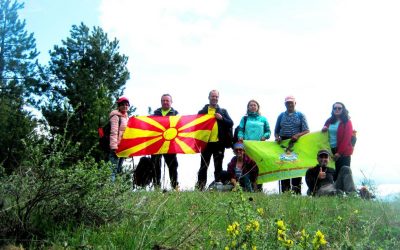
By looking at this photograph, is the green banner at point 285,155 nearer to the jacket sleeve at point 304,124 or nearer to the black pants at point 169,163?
the jacket sleeve at point 304,124

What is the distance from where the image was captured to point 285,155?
9.44m

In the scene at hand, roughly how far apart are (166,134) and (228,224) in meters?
6.13

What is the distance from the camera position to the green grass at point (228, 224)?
2.98m

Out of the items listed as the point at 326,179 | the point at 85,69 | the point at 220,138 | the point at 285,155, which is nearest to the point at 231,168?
the point at 220,138

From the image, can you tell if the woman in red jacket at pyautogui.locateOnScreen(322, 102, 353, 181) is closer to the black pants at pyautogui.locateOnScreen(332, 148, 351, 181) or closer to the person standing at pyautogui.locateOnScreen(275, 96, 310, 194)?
the black pants at pyautogui.locateOnScreen(332, 148, 351, 181)

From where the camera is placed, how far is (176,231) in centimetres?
346

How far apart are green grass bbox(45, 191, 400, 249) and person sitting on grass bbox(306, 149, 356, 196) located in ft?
7.31

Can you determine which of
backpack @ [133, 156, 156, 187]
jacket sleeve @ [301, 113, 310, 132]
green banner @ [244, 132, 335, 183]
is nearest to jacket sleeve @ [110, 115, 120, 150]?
backpack @ [133, 156, 156, 187]

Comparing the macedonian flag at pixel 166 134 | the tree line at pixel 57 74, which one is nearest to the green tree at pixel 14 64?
the tree line at pixel 57 74

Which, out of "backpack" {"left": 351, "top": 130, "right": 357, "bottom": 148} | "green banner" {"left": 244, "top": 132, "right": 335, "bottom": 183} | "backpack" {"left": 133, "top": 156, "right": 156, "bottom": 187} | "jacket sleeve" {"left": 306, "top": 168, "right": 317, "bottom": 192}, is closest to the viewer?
"jacket sleeve" {"left": 306, "top": 168, "right": 317, "bottom": 192}

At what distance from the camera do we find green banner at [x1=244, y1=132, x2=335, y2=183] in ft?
30.5

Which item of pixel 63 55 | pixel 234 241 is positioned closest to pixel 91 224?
pixel 234 241

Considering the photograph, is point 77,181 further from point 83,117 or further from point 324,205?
point 83,117

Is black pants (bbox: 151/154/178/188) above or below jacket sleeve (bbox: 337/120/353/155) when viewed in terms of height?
below
